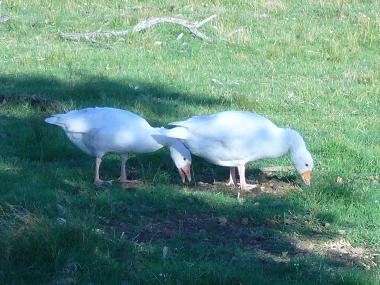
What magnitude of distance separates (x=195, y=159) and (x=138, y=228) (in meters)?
2.42

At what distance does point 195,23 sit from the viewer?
54.7 ft

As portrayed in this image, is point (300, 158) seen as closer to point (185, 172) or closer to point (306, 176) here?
point (306, 176)

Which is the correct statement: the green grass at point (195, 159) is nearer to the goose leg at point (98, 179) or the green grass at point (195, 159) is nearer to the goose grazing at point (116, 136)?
the goose leg at point (98, 179)

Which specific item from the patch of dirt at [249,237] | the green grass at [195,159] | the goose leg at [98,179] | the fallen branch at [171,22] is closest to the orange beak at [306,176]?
the green grass at [195,159]

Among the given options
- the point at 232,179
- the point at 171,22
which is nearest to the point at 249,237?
the point at 232,179

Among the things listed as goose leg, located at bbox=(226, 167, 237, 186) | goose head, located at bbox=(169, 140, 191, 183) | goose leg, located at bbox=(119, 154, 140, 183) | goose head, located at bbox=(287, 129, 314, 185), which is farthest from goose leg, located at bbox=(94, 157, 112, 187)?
goose head, located at bbox=(287, 129, 314, 185)

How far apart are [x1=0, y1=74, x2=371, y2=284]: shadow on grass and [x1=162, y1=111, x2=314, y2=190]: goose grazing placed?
0.34 meters

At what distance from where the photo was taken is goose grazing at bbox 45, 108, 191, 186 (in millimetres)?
8727

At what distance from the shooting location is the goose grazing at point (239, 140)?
860cm

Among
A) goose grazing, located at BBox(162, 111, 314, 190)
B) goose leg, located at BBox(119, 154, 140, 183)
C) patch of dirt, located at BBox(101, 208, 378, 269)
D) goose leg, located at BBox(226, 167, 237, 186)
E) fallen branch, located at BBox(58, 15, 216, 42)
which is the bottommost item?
fallen branch, located at BBox(58, 15, 216, 42)

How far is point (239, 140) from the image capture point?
860 cm

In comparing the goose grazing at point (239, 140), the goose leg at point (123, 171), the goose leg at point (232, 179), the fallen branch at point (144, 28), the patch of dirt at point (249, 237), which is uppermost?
the goose grazing at point (239, 140)

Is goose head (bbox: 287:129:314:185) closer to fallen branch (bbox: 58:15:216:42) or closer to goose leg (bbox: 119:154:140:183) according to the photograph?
goose leg (bbox: 119:154:140:183)

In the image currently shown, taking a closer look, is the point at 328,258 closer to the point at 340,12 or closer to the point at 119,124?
the point at 119,124
